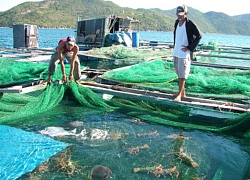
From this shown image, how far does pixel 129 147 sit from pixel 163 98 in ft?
6.84

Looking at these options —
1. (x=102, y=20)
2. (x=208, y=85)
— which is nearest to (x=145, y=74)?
(x=208, y=85)

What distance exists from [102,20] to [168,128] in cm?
1519

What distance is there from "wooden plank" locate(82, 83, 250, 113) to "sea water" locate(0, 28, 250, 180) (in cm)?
69

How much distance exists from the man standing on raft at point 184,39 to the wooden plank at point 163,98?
58 cm

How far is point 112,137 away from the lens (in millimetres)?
5383

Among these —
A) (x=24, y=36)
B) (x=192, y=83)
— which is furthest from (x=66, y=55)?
(x=24, y=36)

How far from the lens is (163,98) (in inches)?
264

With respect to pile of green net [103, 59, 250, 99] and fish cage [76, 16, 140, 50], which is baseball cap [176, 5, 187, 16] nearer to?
pile of green net [103, 59, 250, 99]

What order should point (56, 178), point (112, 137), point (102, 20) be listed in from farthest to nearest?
point (102, 20) < point (112, 137) < point (56, 178)

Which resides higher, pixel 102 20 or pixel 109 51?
pixel 102 20

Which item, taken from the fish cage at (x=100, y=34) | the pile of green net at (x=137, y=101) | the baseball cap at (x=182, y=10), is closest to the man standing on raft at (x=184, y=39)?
the baseball cap at (x=182, y=10)

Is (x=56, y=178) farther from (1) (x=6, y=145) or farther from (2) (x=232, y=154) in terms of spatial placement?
(2) (x=232, y=154)

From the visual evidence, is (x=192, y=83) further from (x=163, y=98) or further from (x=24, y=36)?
(x=24, y=36)

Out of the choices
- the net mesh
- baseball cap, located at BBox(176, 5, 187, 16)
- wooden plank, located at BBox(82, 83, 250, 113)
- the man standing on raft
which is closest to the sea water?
the net mesh
